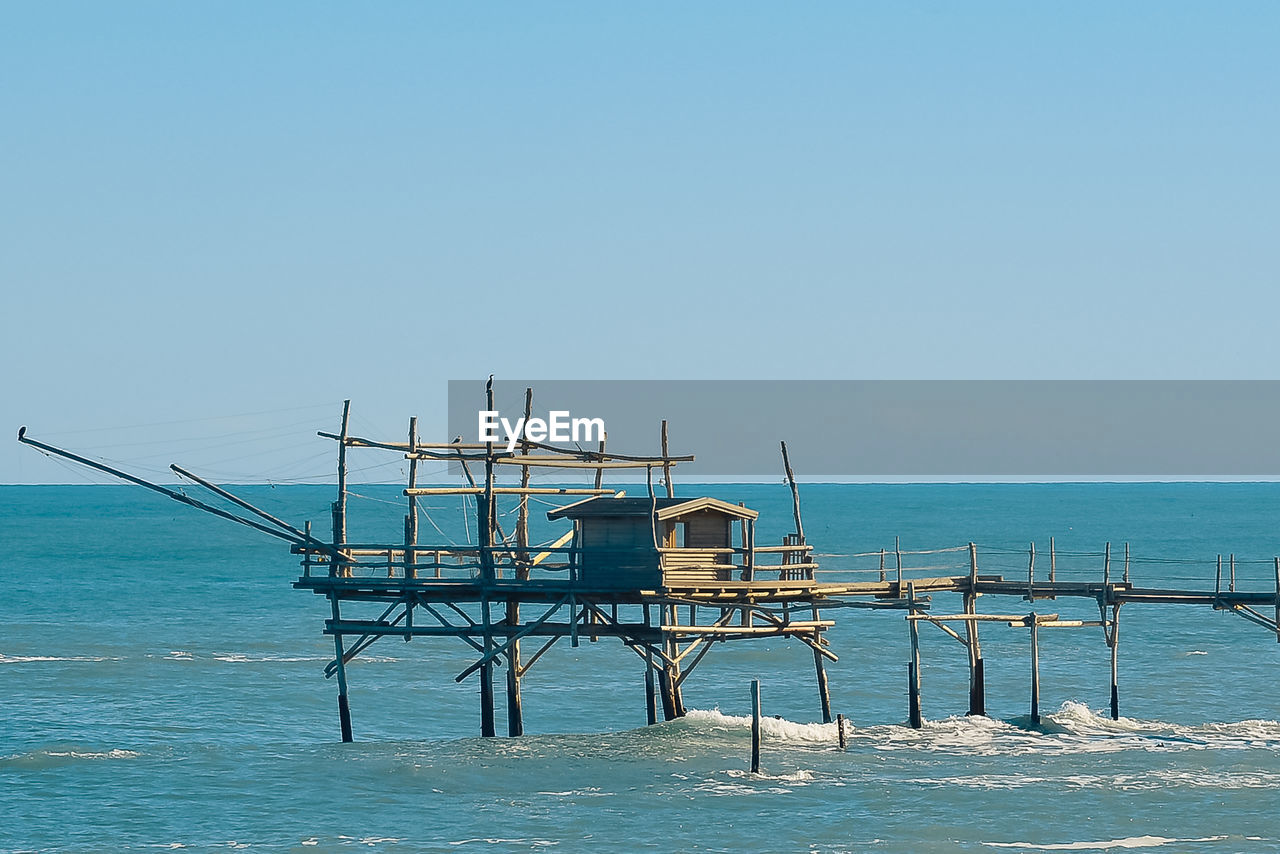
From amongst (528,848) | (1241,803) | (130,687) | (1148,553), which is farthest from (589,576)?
(1148,553)

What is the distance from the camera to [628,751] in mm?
39781

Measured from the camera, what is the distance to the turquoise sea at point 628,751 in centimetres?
3203

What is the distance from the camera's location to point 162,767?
39.6 m

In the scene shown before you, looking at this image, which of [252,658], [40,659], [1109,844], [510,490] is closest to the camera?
[1109,844]

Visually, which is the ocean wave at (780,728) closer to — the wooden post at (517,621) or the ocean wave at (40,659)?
the wooden post at (517,621)

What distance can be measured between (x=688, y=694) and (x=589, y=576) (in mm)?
17315

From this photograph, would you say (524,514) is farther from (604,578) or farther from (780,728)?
(780,728)

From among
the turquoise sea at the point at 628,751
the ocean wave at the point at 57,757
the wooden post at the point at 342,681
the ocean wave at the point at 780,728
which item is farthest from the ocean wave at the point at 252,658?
the ocean wave at the point at 780,728

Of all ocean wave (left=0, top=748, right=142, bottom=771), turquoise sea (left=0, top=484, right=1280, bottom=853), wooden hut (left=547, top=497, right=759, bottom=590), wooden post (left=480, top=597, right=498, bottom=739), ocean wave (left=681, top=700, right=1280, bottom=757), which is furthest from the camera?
ocean wave (left=681, top=700, right=1280, bottom=757)

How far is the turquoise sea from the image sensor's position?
32.0 metres

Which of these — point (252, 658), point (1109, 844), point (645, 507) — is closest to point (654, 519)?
point (645, 507)

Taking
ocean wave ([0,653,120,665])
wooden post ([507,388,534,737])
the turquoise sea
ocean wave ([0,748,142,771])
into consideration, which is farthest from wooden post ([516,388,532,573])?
ocean wave ([0,653,120,665])

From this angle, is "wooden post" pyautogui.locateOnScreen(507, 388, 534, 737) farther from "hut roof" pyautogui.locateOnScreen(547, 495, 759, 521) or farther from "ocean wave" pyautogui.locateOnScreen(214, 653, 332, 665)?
"ocean wave" pyautogui.locateOnScreen(214, 653, 332, 665)

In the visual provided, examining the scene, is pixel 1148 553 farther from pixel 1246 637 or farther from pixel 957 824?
pixel 957 824
